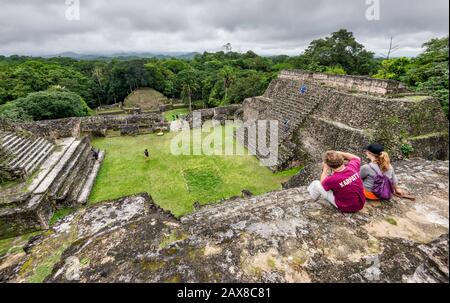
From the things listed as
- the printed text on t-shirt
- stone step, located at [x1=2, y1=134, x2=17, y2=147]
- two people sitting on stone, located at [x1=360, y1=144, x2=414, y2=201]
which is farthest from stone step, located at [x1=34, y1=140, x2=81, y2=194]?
two people sitting on stone, located at [x1=360, y1=144, x2=414, y2=201]

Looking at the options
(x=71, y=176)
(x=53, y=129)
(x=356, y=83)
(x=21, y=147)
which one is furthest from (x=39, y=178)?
(x=356, y=83)

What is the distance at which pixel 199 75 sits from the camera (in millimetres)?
40469

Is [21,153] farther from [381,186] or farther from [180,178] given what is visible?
[381,186]

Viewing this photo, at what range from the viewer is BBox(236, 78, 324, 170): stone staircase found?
9.38 meters

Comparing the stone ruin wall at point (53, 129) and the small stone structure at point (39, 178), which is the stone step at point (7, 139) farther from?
the stone ruin wall at point (53, 129)

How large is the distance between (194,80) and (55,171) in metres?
29.1

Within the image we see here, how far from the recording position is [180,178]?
8.44m

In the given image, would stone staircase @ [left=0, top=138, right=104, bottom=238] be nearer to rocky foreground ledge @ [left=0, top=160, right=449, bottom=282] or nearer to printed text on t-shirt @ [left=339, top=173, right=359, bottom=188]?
rocky foreground ledge @ [left=0, top=160, right=449, bottom=282]

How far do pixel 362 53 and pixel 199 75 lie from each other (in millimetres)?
25420

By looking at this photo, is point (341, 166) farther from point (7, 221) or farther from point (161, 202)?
point (7, 221)

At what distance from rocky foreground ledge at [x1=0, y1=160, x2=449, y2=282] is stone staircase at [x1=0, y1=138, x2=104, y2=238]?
3121 millimetres

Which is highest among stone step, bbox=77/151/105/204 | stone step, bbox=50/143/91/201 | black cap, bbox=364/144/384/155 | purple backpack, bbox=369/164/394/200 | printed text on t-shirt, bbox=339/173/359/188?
black cap, bbox=364/144/384/155

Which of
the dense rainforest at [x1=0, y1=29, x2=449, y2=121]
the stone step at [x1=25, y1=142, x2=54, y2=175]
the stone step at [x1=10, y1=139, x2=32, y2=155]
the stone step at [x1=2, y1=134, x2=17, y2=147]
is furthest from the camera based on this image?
the dense rainforest at [x1=0, y1=29, x2=449, y2=121]
